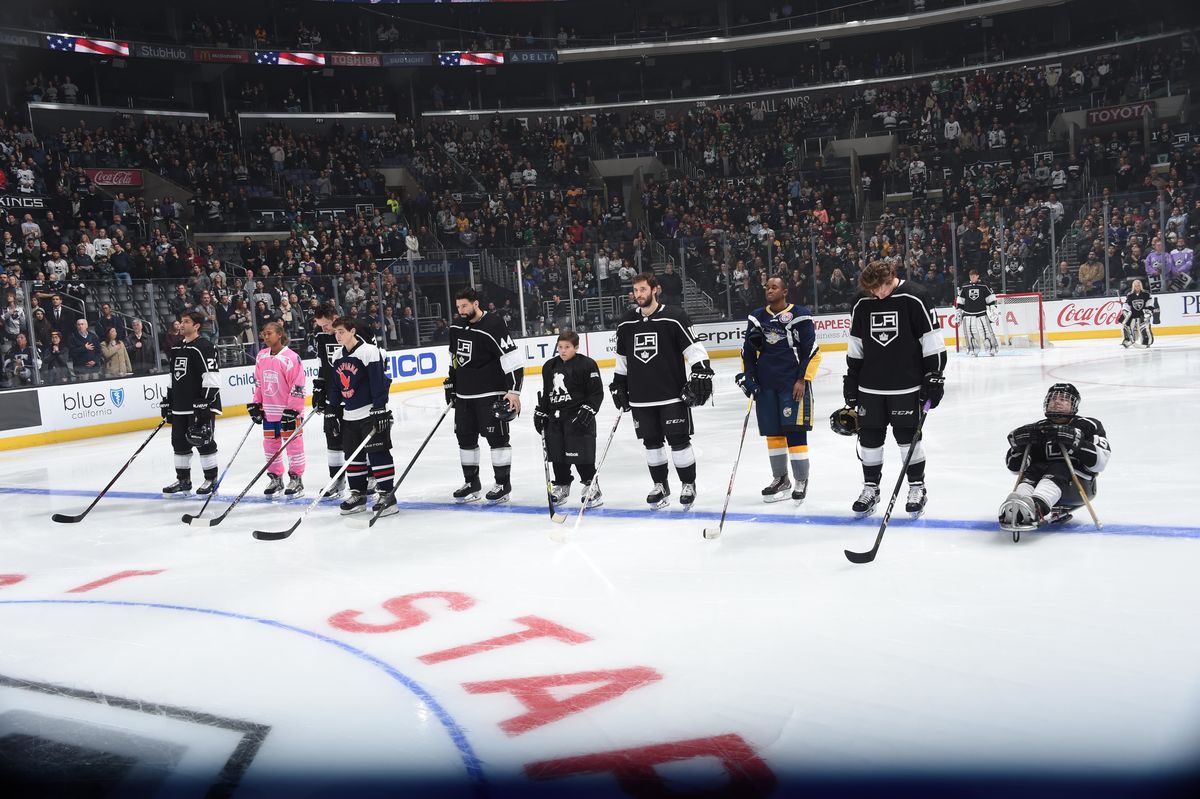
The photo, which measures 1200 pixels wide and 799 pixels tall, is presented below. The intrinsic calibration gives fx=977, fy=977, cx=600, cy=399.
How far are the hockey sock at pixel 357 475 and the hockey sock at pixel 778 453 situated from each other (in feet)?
9.22

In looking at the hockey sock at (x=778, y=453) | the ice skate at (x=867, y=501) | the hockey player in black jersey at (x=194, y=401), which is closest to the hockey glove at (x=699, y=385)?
the hockey sock at (x=778, y=453)

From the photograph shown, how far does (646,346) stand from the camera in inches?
239

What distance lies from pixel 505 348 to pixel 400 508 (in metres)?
1.35

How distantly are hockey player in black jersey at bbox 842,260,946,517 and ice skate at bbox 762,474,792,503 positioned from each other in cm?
80

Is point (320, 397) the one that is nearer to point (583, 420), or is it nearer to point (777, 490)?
point (583, 420)

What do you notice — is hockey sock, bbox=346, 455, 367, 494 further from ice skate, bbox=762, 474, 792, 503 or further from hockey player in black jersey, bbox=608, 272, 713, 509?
ice skate, bbox=762, 474, 792, 503

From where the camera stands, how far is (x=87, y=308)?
40.6 ft

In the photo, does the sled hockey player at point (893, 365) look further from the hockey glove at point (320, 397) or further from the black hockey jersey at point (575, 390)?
the hockey glove at point (320, 397)

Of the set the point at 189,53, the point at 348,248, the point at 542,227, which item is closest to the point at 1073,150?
the point at 542,227

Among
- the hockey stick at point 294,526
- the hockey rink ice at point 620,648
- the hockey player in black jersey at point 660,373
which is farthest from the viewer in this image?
the hockey player in black jersey at point 660,373

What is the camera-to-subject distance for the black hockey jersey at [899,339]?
207 inches

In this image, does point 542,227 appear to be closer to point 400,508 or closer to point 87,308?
point 87,308

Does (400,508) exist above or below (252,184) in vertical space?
below

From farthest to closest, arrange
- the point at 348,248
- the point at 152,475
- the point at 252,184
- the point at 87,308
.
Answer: the point at 252,184, the point at 348,248, the point at 87,308, the point at 152,475
